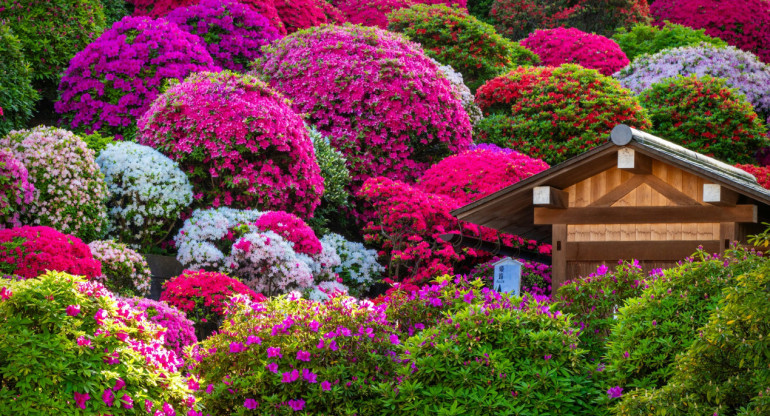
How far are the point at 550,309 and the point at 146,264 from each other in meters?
5.63

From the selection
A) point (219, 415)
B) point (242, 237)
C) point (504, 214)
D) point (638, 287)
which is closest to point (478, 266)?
point (504, 214)

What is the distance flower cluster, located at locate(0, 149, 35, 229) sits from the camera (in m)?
10.4

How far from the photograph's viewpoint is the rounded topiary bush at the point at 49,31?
55.1ft

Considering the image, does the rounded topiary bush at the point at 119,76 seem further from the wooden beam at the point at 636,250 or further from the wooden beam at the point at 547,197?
the wooden beam at the point at 636,250

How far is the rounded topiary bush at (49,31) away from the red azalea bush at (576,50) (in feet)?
43.1

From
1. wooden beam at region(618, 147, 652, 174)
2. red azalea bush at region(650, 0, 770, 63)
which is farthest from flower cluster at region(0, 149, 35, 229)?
red azalea bush at region(650, 0, 770, 63)

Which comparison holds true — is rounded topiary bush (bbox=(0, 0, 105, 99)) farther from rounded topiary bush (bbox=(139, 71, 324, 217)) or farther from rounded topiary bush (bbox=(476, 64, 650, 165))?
rounded topiary bush (bbox=(476, 64, 650, 165))

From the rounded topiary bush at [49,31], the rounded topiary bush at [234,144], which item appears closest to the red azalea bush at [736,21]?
the rounded topiary bush at [49,31]

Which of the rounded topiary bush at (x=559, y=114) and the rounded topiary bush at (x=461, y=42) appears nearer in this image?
the rounded topiary bush at (x=559, y=114)

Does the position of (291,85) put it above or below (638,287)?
above

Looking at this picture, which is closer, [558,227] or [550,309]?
[550,309]

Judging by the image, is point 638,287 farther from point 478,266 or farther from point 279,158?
point 279,158

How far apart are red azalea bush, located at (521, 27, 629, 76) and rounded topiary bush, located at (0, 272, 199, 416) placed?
2105 cm

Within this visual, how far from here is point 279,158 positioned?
1393cm
